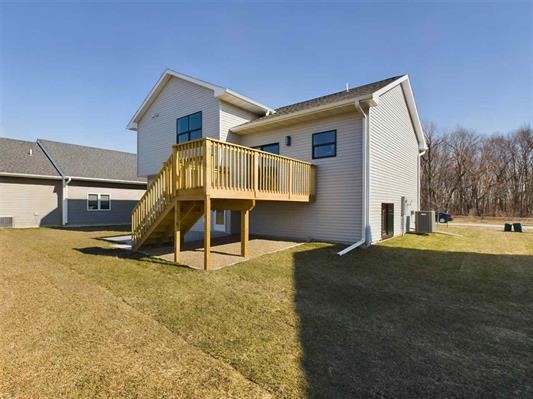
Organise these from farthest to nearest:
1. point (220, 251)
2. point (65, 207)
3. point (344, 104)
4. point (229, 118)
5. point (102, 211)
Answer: point (102, 211)
point (65, 207)
point (229, 118)
point (344, 104)
point (220, 251)

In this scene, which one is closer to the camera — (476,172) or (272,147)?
(272,147)

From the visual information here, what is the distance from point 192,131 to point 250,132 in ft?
9.23

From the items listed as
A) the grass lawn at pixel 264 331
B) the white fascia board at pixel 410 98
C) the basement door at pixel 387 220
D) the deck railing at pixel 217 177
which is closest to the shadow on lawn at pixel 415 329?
the grass lawn at pixel 264 331

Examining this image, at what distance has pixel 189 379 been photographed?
8.46ft

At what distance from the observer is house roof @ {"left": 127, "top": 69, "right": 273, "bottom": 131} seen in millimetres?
11461

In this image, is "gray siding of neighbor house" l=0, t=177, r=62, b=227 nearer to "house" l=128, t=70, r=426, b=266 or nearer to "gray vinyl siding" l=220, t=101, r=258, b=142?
"house" l=128, t=70, r=426, b=266

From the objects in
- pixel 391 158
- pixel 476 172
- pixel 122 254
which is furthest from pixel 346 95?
pixel 476 172

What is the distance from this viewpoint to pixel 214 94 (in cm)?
1163

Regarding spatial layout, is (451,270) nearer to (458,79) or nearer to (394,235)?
(394,235)

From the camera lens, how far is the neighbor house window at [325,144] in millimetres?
10109

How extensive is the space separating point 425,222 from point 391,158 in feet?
14.3

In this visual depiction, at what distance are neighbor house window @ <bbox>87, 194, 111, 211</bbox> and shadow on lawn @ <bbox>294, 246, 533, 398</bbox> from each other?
16848 mm

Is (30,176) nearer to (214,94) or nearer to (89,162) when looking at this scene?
(89,162)

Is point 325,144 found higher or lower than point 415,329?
higher
